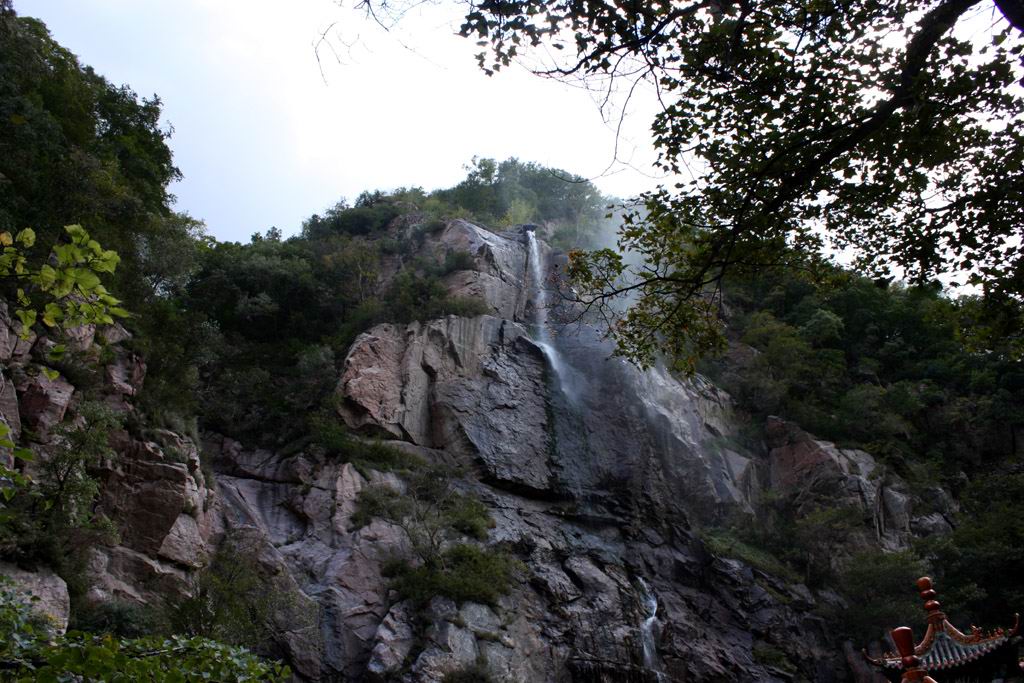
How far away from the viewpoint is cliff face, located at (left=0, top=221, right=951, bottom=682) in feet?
50.7

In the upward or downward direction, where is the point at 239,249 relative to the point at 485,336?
upward

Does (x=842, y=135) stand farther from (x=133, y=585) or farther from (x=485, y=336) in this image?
(x=485, y=336)

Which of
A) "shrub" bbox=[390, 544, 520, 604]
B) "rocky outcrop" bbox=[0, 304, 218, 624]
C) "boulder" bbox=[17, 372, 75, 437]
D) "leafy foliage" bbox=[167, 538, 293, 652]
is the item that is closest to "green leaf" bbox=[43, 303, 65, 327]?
"leafy foliage" bbox=[167, 538, 293, 652]

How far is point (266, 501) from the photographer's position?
782 inches

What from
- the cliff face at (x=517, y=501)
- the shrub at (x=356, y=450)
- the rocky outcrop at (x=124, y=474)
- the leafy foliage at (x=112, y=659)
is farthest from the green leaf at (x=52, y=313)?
the shrub at (x=356, y=450)

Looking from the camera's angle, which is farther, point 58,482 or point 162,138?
point 162,138

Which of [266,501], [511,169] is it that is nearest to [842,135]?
[266,501]

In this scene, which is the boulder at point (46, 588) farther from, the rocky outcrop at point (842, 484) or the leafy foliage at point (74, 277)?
the rocky outcrop at point (842, 484)

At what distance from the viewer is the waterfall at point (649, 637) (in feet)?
61.0

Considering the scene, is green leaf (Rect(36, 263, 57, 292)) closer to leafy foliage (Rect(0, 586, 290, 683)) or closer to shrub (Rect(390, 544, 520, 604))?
leafy foliage (Rect(0, 586, 290, 683))

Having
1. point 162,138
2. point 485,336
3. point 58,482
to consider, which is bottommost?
point 58,482

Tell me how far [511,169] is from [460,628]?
30.5 metres

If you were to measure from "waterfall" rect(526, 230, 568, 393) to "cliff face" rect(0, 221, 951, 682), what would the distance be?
0.11 m

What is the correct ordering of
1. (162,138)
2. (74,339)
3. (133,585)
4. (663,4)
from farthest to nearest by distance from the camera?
(162,138), (74,339), (133,585), (663,4)
